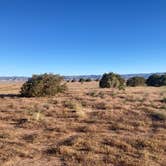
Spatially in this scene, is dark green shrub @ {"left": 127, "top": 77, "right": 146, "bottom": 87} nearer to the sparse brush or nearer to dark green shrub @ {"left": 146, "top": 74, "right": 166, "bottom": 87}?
dark green shrub @ {"left": 146, "top": 74, "right": 166, "bottom": 87}

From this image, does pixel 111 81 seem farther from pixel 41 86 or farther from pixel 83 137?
pixel 83 137

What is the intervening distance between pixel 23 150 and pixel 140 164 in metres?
3.87

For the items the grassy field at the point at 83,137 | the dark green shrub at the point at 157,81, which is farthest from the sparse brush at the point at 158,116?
the dark green shrub at the point at 157,81

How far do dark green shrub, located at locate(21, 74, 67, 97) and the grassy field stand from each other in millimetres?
8415

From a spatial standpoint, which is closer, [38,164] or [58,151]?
[38,164]

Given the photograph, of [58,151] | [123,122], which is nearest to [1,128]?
[58,151]

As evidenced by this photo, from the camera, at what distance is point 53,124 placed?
14305 mm

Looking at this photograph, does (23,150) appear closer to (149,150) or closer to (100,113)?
(149,150)

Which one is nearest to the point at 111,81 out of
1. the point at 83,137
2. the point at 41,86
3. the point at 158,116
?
the point at 41,86

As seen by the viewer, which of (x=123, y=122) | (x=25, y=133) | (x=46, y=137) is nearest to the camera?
(x=46, y=137)

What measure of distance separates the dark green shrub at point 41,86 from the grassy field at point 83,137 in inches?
331

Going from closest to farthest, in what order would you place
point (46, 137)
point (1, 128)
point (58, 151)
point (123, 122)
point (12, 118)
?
1. point (58, 151)
2. point (46, 137)
3. point (1, 128)
4. point (123, 122)
5. point (12, 118)

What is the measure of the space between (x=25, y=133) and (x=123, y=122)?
Result: 475 cm

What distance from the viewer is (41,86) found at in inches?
1080
